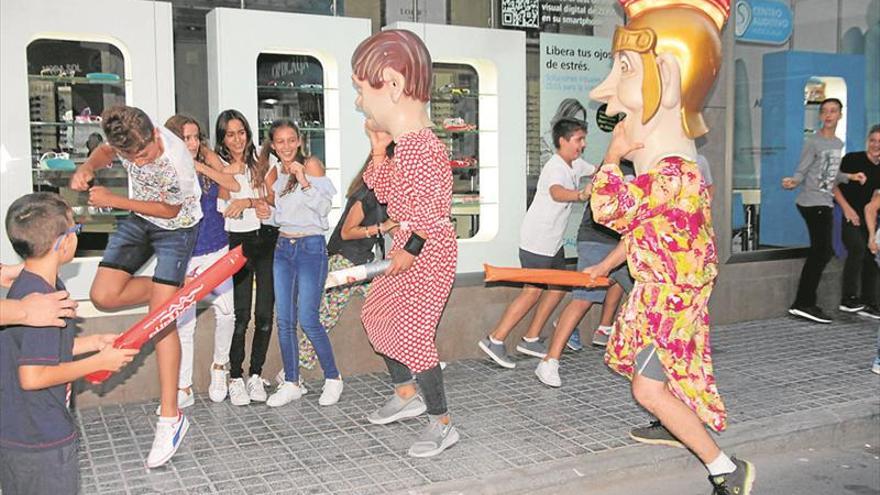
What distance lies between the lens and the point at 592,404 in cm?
584

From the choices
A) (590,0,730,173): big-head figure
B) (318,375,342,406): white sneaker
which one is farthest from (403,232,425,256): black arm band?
(318,375,342,406): white sneaker

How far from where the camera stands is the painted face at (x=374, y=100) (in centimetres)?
470

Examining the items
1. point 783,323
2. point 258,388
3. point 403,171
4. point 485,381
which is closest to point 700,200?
point 403,171

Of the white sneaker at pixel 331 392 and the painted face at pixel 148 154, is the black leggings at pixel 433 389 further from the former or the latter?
the painted face at pixel 148 154

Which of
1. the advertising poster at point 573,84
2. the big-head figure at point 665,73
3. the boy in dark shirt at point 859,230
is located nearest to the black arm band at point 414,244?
the big-head figure at point 665,73

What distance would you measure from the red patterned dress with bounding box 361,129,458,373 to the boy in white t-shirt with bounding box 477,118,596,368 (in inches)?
77.3

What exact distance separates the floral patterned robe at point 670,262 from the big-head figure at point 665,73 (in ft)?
0.52

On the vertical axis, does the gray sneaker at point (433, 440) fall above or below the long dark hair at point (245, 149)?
below

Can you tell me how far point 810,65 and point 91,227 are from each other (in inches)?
280

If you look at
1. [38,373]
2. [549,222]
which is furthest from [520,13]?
[38,373]

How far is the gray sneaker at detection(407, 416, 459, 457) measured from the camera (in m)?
4.78

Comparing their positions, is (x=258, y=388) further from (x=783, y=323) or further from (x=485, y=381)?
(x=783, y=323)

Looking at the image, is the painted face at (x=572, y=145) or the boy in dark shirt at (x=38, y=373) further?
the painted face at (x=572, y=145)

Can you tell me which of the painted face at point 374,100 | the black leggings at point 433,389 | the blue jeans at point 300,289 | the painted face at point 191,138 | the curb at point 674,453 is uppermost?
the painted face at point 374,100
